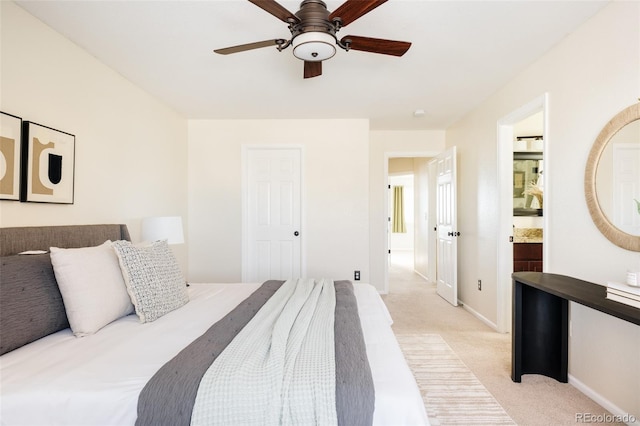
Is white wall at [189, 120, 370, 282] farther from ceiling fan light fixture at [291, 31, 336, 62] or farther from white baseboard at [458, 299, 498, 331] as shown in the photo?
ceiling fan light fixture at [291, 31, 336, 62]

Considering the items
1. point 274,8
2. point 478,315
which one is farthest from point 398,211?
point 274,8

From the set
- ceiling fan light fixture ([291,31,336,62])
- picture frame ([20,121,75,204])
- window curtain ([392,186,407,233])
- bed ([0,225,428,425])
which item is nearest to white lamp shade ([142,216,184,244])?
picture frame ([20,121,75,204])

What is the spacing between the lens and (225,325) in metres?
1.54

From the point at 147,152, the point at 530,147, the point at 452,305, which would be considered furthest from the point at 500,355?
the point at 147,152

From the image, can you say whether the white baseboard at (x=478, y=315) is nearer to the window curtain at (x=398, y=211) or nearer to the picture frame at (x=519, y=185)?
the picture frame at (x=519, y=185)

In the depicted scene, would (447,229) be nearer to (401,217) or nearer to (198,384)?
(198,384)

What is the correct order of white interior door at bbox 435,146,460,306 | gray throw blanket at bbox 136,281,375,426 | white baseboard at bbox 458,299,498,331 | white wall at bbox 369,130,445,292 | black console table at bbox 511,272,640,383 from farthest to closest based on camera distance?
white wall at bbox 369,130,445,292
white interior door at bbox 435,146,460,306
white baseboard at bbox 458,299,498,331
black console table at bbox 511,272,640,383
gray throw blanket at bbox 136,281,375,426

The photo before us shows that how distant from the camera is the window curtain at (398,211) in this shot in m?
9.94

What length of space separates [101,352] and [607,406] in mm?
2784

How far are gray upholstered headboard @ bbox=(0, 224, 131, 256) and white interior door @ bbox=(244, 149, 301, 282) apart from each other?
188 centimetres

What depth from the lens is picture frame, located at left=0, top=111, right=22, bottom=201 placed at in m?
1.80

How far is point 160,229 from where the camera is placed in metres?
2.78

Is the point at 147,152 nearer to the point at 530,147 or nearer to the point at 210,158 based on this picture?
the point at 210,158

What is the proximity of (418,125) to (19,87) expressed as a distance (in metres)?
4.17
